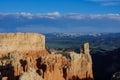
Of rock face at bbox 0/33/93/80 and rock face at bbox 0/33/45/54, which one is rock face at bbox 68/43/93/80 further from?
rock face at bbox 0/33/45/54

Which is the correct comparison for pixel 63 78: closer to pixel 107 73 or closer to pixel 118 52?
pixel 107 73

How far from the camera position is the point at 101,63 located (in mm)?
76875

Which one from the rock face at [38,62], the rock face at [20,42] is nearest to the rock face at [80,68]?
the rock face at [38,62]

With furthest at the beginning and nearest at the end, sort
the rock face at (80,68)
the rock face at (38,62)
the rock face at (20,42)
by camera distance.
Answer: the rock face at (20,42) < the rock face at (80,68) < the rock face at (38,62)

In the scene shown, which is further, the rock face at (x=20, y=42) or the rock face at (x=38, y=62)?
the rock face at (x=20, y=42)

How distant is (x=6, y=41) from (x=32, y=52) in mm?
5035

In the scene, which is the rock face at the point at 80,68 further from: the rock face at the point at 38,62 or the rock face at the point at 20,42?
the rock face at the point at 20,42

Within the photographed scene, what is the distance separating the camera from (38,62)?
190 ft

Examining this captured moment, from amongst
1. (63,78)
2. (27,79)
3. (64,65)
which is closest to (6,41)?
(64,65)

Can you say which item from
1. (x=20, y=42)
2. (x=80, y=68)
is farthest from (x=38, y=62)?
(x=20, y=42)

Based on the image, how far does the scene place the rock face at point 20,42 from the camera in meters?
80.4

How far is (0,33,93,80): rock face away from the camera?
49156mm

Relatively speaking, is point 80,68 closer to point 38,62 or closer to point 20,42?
point 38,62

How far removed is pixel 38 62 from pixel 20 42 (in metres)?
25.8
